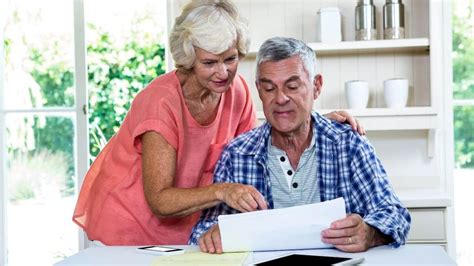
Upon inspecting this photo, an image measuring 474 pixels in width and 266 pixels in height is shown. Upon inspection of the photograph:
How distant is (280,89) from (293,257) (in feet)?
1.85

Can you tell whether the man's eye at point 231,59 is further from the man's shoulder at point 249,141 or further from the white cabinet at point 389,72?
the white cabinet at point 389,72

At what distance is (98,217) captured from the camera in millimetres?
2367

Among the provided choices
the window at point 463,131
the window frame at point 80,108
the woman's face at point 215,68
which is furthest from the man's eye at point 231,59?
the window frame at point 80,108

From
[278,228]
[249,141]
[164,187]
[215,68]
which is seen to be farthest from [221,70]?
[278,228]

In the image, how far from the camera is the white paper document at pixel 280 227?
6.04 ft

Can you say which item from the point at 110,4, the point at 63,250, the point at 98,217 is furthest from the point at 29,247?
the point at 98,217

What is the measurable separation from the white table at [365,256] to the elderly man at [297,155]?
0.15 m

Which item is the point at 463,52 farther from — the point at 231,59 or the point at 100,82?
the point at 100,82

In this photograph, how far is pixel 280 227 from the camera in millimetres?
1857

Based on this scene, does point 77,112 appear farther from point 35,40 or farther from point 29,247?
point 29,247

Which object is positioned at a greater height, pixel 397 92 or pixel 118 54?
pixel 118 54

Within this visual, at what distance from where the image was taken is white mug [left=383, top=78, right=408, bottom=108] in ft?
11.4

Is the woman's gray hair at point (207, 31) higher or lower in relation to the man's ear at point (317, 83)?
higher

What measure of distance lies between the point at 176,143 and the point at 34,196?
2299 mm
